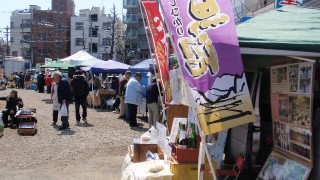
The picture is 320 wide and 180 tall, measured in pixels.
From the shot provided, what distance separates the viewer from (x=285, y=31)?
162 inches

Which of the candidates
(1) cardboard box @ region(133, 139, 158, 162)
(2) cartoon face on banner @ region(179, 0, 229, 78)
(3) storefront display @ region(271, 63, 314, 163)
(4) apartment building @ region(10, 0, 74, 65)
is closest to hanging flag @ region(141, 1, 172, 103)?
(1) cardboard box @ region(133, 139, 158, 162)

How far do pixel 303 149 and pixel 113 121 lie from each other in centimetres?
1088

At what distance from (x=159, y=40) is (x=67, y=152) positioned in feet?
13.5

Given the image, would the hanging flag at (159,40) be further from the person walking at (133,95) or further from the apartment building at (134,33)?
the apartment building at (134,33)

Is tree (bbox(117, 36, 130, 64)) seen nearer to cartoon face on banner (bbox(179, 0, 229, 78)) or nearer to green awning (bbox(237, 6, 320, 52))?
green awning (bbox(237, 6, 320, 52))

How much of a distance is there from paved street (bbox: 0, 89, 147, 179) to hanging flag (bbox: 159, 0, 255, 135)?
13.5 ft

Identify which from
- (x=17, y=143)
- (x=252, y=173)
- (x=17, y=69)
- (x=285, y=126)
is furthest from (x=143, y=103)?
(x=17, y=69)

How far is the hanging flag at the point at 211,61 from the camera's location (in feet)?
11.5

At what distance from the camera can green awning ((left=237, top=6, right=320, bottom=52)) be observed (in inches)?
142

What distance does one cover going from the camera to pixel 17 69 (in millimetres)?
58375

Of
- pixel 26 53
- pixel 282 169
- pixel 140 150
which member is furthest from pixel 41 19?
pixel 282 169

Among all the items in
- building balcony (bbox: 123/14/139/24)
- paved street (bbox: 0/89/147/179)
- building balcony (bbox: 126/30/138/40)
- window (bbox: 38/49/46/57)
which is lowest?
paved street (bbox: 0/89/147/179)

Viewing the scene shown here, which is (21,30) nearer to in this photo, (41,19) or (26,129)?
(41,19)

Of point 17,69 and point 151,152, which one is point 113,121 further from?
point 17,69
